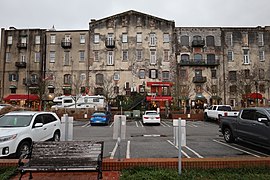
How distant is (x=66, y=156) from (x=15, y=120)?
428cm

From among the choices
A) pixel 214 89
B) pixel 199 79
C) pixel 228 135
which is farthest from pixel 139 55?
pixel 228 135

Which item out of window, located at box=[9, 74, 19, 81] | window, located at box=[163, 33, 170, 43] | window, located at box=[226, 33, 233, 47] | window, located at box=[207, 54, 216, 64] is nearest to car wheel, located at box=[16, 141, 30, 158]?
window, located at box=[163, 33, 170, 43]

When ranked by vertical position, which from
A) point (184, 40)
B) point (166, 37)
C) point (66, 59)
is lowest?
point (66, 59)

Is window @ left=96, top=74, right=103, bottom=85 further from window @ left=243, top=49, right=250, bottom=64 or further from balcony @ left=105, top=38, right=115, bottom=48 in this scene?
window @ left=243, top=49, right=250, bottom=64

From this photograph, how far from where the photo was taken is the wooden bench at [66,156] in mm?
5320

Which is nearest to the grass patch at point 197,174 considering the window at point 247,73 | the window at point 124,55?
the window at point 124,55

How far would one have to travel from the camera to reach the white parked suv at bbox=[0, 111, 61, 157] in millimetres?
7238

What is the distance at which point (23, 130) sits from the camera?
26.0ft

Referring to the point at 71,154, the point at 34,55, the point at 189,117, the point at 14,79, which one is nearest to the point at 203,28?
the point at 189,117

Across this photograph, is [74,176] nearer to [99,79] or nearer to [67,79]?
[99,79]

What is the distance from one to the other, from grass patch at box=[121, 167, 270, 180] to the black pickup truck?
2.62 meters

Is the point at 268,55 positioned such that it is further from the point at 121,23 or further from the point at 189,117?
the point at 121,23

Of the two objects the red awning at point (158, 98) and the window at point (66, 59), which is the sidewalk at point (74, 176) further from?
the window at point (66, 59)

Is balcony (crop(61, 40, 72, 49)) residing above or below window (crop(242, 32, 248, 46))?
below
